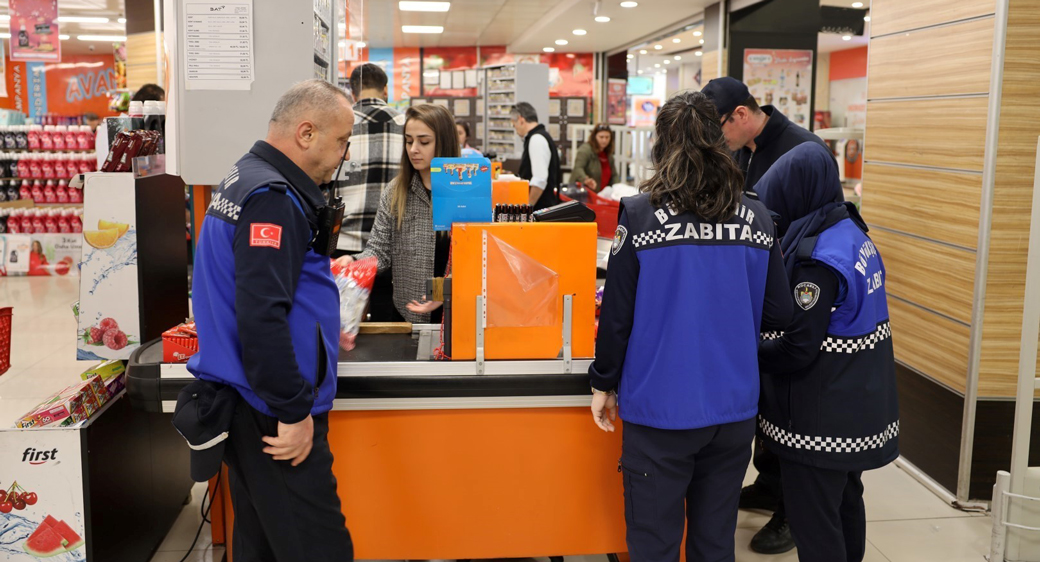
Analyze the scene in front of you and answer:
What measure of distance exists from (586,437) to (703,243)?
86 cm

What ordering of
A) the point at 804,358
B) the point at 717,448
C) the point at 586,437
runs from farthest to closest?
the point at 586,437 < the point at 804,358 < the point at 717,448

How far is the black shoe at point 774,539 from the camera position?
3.33 meters

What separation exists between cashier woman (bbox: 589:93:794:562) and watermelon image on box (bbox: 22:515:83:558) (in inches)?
71.3

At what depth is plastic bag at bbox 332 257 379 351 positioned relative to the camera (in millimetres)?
2613

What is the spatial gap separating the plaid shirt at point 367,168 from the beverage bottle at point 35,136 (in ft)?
23.9

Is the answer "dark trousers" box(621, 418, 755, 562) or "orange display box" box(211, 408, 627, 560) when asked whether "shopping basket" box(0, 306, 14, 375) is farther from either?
"dark trousers" box(621, 418, 755, 562)

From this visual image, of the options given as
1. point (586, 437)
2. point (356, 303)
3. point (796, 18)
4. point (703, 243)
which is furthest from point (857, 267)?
point (796, 18)

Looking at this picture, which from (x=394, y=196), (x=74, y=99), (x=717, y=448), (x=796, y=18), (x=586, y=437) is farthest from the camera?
(x=74, y=99)

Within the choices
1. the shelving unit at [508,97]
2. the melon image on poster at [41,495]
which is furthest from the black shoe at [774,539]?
the shelving unit at [508,97]

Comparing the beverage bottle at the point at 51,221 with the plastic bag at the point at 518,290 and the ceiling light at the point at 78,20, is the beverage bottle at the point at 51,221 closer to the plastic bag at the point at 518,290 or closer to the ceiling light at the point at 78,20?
the ceiling light at the point at 78,20

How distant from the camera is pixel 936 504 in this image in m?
3.81

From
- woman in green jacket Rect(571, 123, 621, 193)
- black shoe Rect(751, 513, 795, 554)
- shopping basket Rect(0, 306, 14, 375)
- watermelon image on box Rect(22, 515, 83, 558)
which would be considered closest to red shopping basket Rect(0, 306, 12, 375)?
shopping basket Rect(0, 306, 14, 375)

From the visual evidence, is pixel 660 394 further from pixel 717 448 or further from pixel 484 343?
pixel 484 343

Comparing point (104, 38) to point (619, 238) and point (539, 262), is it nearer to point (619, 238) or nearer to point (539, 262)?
point (539, 262)
